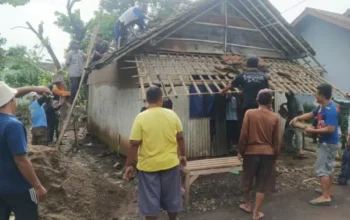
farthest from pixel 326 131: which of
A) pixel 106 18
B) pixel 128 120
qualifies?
pixel 106 18

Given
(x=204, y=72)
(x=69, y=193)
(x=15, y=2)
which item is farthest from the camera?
(x=15, y=2)

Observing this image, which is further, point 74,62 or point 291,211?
point 74,62

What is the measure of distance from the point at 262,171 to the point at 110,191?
10.3ft

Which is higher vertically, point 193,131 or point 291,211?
point 193,131

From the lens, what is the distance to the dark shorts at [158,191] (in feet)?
12.0

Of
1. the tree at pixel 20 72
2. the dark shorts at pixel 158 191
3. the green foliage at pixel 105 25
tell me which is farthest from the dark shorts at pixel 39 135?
the green foliage at pixel 105 25

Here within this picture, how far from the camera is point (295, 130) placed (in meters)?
8.46

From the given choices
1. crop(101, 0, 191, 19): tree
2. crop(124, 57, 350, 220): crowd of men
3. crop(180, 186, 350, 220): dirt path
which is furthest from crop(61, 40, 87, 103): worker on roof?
crop(101, 0, 191, 19): tree

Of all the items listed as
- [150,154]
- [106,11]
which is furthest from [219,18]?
[106,11]

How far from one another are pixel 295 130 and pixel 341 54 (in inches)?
322

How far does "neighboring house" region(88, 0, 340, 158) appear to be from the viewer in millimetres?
7211

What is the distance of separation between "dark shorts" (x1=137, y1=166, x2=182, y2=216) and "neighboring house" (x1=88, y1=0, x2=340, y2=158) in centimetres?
327

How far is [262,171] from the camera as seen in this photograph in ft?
14.6

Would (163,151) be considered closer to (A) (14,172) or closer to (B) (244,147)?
(B) (244,147)
